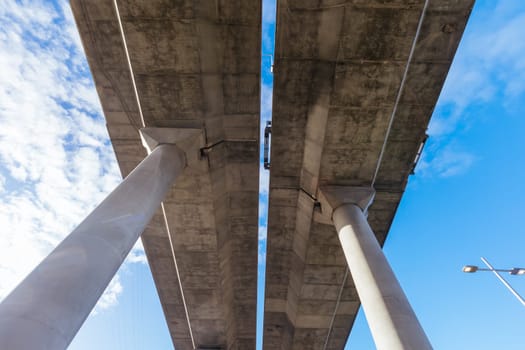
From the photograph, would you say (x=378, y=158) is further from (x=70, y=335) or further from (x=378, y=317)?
(x=70, y=335)

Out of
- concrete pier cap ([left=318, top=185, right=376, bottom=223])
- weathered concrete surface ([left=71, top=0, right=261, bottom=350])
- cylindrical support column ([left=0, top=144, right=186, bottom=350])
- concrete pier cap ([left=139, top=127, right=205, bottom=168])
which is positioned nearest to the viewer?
cylindrical support column ([left=0, top=144, right=186, bottom=350])

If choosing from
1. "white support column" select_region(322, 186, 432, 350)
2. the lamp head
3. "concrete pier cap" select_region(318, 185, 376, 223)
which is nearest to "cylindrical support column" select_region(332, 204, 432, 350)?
"white support column" select_region(322, 186, 432, 350)

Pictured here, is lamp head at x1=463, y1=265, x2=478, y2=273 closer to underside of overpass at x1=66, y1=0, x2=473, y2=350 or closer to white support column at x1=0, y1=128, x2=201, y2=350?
underside of overpass at x1=66, y1=0, x2=473, y2=350

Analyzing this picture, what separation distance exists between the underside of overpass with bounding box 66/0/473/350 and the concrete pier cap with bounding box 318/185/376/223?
1.30 ft

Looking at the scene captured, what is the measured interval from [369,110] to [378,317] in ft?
24.0

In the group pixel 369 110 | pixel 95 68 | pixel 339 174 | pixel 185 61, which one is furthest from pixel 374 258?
→ pixel 95 68

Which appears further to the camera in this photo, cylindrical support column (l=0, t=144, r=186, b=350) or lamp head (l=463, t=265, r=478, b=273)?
lamp head (l=463, t=265, r=478, b=273)

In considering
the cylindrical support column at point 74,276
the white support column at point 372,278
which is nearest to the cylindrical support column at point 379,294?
the white support column at point 372,278

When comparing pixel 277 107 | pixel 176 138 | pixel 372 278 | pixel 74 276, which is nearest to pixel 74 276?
pixel 74 276

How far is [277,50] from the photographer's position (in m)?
10.7

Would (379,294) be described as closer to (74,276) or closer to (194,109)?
(74,276)

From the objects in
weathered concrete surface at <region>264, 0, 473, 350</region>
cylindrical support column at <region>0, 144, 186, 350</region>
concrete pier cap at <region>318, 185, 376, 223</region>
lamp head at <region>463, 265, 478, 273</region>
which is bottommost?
cylindrical support column at <region>0, 144, 186, 350</region>

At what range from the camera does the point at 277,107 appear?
12055 mm

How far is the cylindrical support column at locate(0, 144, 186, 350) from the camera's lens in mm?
4777
